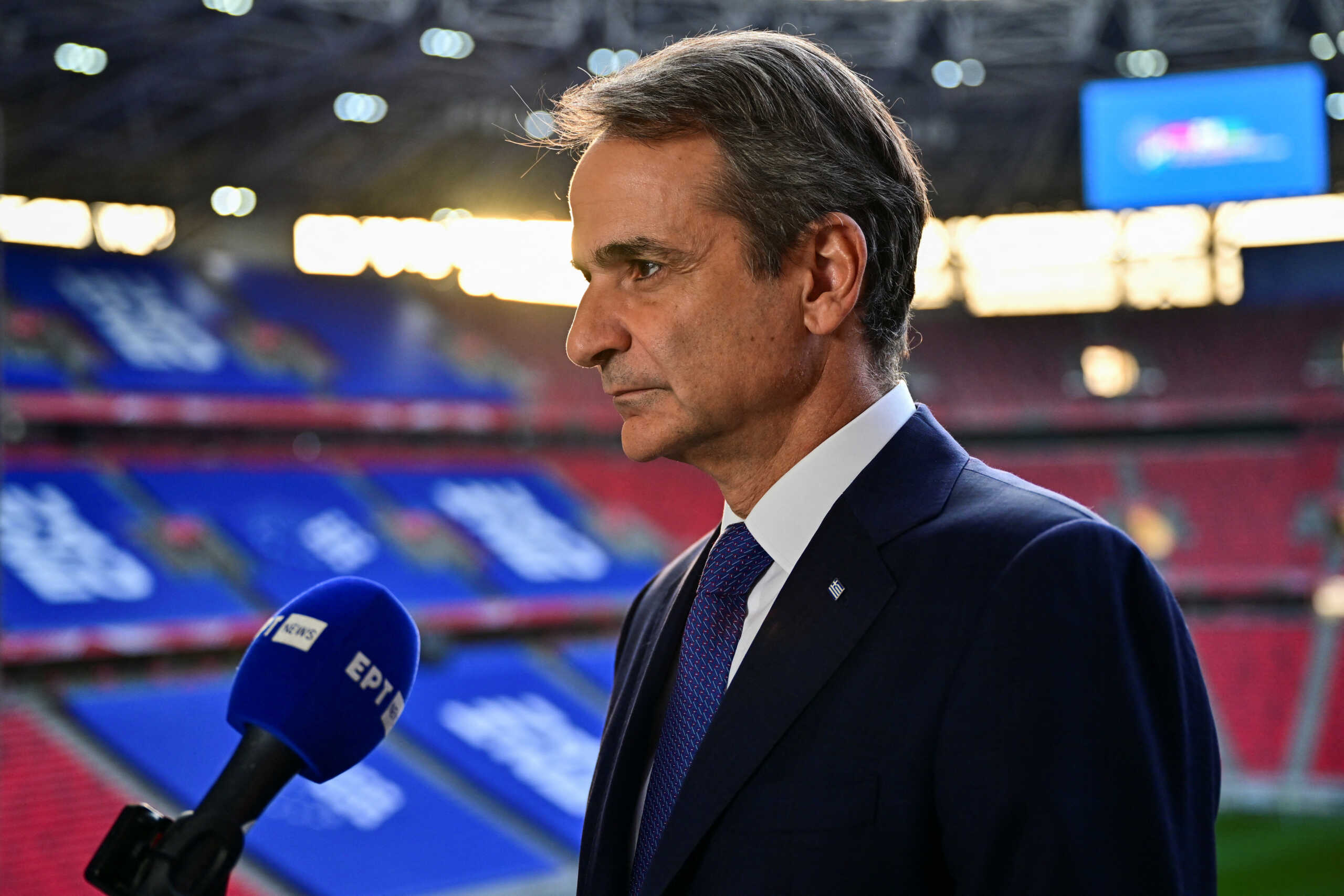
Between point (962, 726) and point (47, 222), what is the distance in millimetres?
18201

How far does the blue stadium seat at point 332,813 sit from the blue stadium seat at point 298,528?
2.16 meters

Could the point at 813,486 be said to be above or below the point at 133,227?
above

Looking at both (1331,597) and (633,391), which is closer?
(633,391)

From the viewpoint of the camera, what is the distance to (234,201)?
17500mm

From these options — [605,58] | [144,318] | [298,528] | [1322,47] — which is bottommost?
[298,528]

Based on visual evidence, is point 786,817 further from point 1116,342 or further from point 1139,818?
point 1116,342

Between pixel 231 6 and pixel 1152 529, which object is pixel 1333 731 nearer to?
pixel 1152 529

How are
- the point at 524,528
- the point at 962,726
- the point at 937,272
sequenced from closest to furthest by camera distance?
1. the point at 962,726
2. the point at 524,528
3. the point at 937,272

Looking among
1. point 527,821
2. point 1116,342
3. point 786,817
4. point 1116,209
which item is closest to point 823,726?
point 786,817

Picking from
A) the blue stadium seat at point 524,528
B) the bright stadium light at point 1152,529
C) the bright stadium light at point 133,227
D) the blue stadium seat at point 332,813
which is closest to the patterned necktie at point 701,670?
the blue stadium seat at point 332,813

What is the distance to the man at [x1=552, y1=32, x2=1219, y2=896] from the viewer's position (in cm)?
108

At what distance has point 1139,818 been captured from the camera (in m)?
1.06

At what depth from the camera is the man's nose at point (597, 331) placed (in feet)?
4.64

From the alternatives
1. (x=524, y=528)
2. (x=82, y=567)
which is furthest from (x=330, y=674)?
(x=524, y=528)
